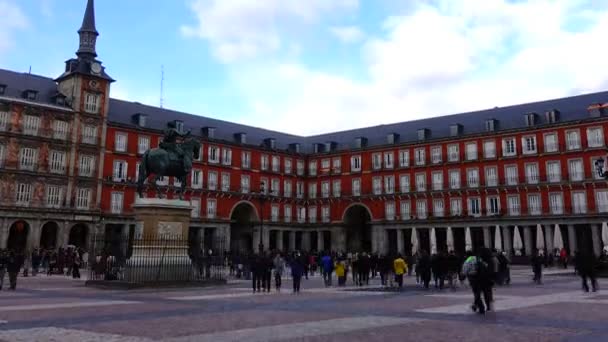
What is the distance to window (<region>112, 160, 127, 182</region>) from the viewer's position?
50.8m

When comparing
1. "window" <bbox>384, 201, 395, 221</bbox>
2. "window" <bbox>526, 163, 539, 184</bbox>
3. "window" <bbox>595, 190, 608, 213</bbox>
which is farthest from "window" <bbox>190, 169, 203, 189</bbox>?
"window" <bbox>595, 190, 608, 213</bbox>

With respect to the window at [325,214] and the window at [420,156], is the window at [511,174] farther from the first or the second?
the window at [325,214]

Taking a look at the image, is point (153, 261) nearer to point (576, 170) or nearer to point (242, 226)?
point (242, 226)

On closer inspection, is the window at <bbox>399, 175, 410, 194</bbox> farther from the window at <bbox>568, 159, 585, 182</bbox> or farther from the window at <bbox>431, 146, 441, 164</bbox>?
the window at <bbox>568, 159, 585, 182</bbox>

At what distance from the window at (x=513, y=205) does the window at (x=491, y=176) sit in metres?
2.13

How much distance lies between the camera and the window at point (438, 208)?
55.6 metres

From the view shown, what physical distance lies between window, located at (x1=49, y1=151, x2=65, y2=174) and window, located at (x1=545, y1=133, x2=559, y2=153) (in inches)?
1789

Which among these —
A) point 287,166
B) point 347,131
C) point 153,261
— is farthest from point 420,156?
point 153,261

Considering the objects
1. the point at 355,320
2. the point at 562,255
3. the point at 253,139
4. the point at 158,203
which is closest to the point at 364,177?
the point at 253,139

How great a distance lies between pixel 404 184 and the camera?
2322 inches

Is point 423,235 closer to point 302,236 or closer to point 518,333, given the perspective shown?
point 302,236

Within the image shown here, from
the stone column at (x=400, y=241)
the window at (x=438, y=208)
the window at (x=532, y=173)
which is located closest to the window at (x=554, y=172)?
the window at (x=532, y=173)

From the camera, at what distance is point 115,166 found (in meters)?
51.1

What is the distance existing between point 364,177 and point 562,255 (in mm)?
26971
